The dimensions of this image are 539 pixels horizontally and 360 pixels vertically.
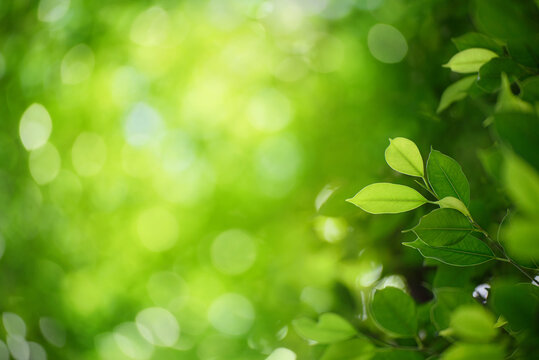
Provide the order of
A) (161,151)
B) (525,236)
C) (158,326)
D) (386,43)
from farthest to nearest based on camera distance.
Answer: (161,151) < (158,326) < (386,43) < (525,236)

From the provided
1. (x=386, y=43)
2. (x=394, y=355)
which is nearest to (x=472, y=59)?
(x=394, y=355)

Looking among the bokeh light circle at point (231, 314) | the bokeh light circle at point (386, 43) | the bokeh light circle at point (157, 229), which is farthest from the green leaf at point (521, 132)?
the bokeh light circle at point (157, 229)

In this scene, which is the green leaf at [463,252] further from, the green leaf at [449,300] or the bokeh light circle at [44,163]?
the bokeh light circle at [44,163]

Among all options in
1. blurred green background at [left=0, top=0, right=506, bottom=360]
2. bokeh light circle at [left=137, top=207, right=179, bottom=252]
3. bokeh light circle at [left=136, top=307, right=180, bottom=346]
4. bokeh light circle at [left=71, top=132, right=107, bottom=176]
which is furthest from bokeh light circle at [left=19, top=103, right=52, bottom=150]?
bokeh light circle at [left=136, top=307, right=180, bottom=346]

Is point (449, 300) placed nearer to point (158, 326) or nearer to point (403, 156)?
point (403, 156)

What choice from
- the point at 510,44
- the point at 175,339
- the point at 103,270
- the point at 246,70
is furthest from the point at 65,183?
the point at 510,44

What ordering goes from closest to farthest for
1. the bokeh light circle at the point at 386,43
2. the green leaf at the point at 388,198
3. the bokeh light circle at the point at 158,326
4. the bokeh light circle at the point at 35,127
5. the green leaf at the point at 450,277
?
the green leaf at the point at 388,198 < the green leaf at the point at 450,277 < the bokeh light circle at the point at 386,43 < the bokeh light circle at the point at 35,127 < the bokeh light circle at the point at 158,326
